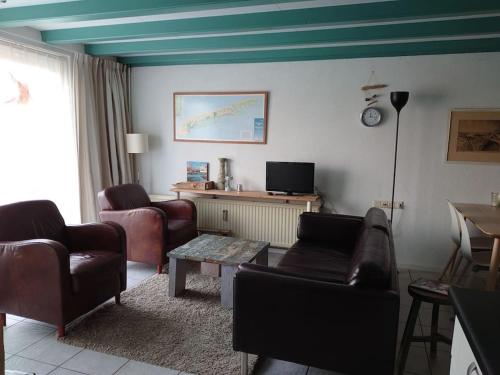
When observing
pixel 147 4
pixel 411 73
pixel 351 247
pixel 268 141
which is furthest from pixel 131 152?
pixel 411 73

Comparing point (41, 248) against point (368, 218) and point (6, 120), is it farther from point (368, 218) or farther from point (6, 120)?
point (368, 218)

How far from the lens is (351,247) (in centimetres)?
333

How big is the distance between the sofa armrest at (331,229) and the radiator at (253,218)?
0.80m

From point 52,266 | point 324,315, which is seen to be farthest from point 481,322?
point 52,266

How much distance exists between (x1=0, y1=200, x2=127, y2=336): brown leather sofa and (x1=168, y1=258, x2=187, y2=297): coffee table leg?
15.3 inches

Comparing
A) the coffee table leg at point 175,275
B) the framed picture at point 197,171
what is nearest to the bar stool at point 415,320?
the coffee table leg at point 175,275

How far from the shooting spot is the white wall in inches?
153

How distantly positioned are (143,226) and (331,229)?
1877 mm

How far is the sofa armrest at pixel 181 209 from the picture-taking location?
4.24 meters

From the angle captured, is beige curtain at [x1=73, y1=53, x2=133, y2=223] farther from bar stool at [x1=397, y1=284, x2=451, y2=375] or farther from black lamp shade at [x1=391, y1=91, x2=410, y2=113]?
bar stool at [x1=397, y1=284, x2=451, y2=375]

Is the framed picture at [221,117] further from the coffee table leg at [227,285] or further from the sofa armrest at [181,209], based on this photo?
the coffee table leg at [227,285]

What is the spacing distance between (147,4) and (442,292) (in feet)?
8.96

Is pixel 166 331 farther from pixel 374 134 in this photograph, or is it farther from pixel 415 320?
pixel 374 134

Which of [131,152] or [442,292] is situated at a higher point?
[131,152]
